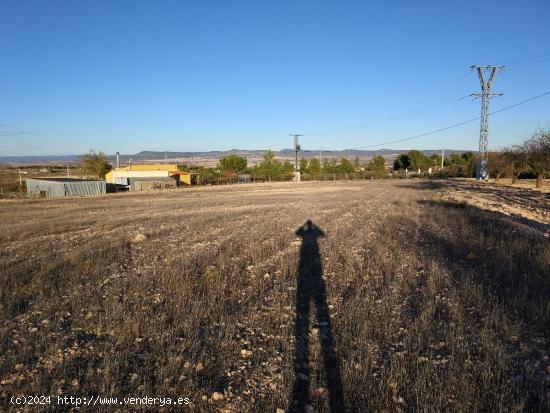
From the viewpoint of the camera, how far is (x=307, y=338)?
540 cm

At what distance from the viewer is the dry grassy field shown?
13.5 feet

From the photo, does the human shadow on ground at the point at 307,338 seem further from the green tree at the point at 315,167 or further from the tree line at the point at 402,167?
the green tree at the point at 315,167

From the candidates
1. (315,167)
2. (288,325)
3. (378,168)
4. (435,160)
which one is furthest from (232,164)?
(288,325)

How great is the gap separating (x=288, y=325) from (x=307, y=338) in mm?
525

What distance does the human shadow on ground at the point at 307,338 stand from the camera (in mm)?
4059

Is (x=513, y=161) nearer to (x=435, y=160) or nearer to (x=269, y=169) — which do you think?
(x=269, y=169)

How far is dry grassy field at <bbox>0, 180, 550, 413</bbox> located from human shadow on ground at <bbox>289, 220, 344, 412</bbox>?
0.08ft

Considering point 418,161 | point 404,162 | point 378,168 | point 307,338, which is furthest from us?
point 404,162

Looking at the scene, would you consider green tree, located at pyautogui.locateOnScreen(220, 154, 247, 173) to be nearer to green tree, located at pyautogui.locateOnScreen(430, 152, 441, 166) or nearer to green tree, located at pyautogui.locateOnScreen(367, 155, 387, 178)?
green tree, located at pyautogui.locateOnScreen(367, 155, 387, 178)

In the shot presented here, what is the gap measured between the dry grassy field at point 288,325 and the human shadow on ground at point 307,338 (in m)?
Answer: 0.02

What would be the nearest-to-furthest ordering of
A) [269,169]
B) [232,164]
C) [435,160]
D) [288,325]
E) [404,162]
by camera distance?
[288,325] → [269,169] → [232,164] → [404,162] → [435,160]

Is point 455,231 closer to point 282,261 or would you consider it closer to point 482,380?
point 282,261

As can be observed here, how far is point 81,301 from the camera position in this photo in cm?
696

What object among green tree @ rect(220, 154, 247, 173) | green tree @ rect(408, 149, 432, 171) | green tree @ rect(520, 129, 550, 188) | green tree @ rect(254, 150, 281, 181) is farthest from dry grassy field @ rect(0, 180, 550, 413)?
green tree @ rect(408, 149, 432, 171)
